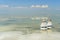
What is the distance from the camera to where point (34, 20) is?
5.11m

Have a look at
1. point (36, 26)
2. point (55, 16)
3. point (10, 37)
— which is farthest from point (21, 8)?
point (10, 37)

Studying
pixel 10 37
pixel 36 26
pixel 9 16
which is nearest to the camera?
pixel 10 37

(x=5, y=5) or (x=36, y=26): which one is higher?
(x=5, y=5)

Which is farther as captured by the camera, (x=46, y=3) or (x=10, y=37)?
(x=46, y=3)

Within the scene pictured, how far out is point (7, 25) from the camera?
4984 millimetres

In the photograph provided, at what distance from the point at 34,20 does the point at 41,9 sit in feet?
1.32

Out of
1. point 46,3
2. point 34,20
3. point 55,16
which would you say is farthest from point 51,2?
point 34,20

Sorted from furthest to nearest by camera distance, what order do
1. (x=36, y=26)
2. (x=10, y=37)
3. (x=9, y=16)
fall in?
(x=9, y=16)
(x=36, y=26)
(x=10, y=37)

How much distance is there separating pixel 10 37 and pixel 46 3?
172cm

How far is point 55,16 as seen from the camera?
195 inches

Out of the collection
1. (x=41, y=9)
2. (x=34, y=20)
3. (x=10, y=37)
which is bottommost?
(x=10, y=37)

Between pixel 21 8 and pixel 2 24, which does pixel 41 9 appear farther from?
pixel 2 24

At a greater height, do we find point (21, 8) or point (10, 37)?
point (21, 8)

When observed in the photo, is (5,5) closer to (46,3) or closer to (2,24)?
(2,24)
